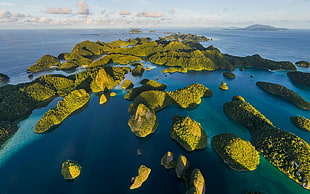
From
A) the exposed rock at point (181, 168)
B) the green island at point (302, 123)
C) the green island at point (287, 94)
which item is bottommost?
the exposed rock at point (181, 168)

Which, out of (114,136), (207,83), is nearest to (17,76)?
(114,136)

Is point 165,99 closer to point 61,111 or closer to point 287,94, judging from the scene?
point 61,111

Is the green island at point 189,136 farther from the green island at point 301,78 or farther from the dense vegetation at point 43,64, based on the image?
the dense vegetation at point 43,64

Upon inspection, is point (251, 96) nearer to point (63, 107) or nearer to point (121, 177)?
point (121, 177)

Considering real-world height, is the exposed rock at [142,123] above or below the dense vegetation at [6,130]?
above

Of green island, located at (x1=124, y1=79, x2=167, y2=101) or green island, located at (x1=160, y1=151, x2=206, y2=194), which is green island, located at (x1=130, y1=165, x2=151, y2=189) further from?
green island, located at (x1=124, y1=79, x2=167, y2=101)

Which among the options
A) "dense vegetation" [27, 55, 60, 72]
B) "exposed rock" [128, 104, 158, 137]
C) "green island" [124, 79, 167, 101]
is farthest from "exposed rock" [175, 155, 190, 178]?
"dense vegetation" [27, 55, 60, 72]

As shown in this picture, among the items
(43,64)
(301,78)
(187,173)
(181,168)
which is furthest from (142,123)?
(43,64)

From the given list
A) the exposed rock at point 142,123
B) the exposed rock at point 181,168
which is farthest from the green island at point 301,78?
the exposed rock at point 181,168
